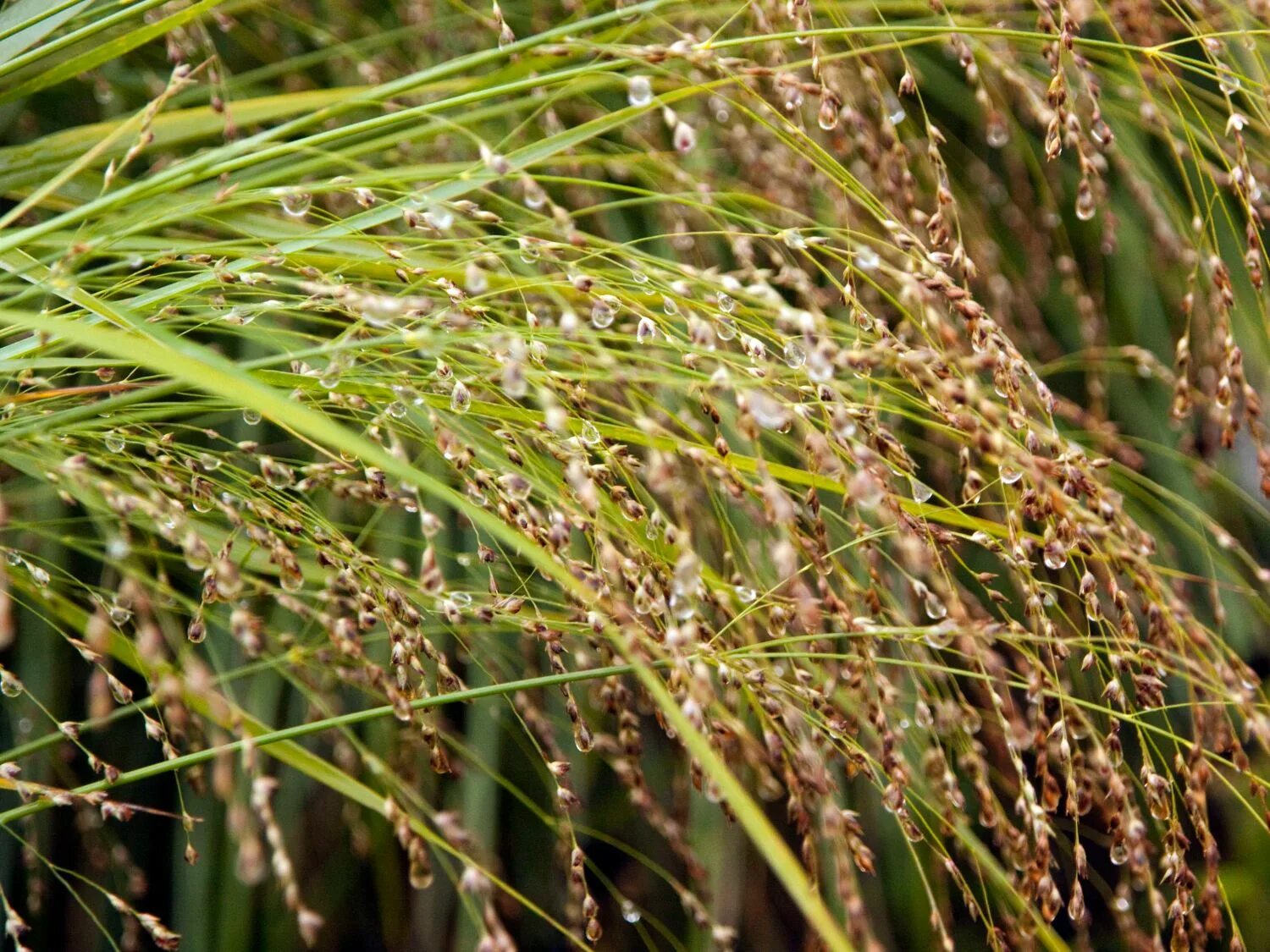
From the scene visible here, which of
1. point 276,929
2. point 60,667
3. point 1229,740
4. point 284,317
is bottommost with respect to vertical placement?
point 276,929

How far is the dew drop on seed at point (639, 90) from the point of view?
602 mm

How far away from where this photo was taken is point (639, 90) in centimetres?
62

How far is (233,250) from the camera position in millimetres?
662

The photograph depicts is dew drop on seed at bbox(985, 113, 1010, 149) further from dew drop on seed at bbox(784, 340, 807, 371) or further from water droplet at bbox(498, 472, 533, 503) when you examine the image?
water droplet at bbox(498, 472, 533, 503)

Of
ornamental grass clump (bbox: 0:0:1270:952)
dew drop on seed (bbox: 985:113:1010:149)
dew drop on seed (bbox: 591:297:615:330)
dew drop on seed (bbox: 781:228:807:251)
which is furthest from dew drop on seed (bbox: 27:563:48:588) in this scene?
dew drop on seed (bbox: 985:113:1010:149)

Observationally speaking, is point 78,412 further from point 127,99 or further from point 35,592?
point 127,99

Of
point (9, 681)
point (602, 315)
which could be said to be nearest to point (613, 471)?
point (602, 315)

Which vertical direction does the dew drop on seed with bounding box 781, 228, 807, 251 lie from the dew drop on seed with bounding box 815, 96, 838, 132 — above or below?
below

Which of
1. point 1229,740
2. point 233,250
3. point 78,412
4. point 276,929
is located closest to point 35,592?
point 78,412

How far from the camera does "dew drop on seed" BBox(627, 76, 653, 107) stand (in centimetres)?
60

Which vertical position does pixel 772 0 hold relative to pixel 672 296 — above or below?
above

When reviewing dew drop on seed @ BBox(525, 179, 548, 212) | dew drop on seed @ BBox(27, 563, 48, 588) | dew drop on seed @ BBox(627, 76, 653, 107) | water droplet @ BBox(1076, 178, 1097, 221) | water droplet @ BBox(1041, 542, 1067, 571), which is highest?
dew drop on seed @ BBox(627, 76, 653, 107)

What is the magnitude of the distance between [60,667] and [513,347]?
2.94 feet

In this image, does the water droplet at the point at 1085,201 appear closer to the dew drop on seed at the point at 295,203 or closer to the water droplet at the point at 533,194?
the water droplet at the point at 533,194
